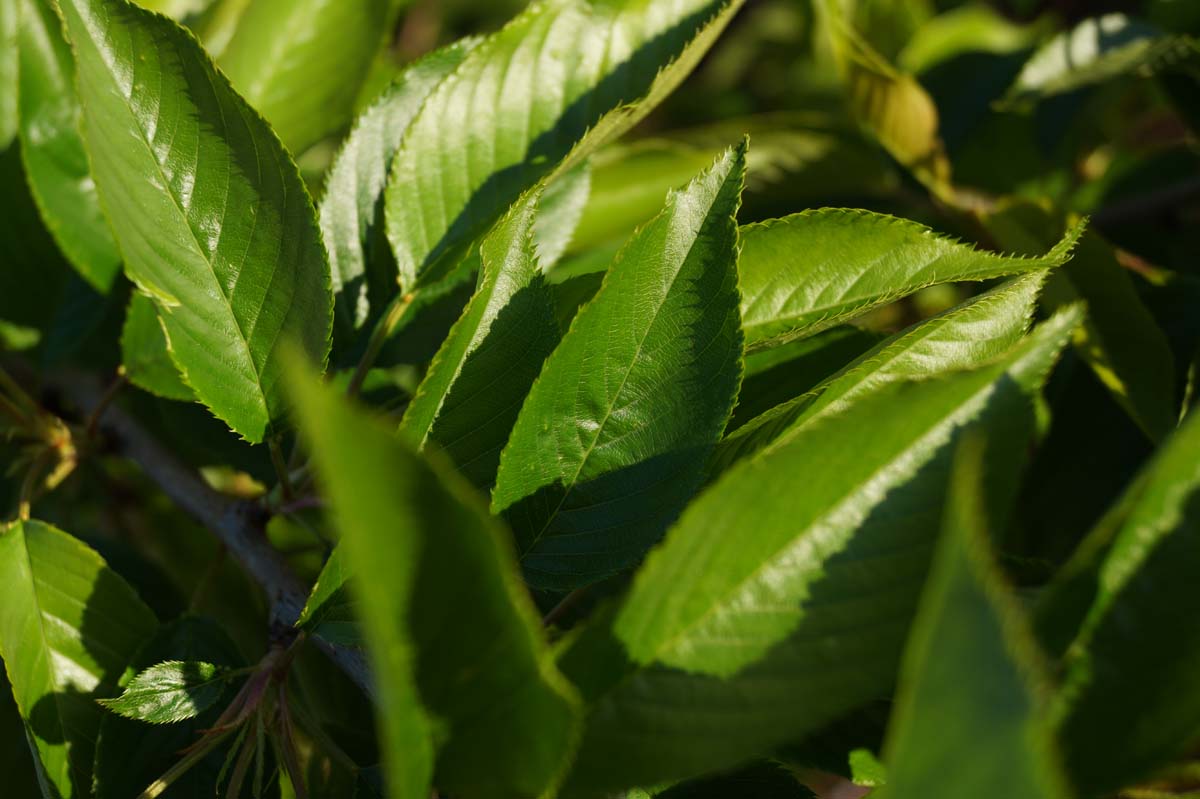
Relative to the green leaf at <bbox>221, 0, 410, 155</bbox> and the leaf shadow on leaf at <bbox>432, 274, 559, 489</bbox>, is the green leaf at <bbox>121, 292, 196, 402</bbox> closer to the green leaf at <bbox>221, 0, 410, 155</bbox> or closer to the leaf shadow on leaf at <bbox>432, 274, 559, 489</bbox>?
the green leaf at <bbox>221, 0, 410, 155</bbox>

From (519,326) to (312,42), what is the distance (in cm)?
57

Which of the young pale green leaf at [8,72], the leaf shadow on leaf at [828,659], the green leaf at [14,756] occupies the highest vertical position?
the young pale green leaf at [8,72]

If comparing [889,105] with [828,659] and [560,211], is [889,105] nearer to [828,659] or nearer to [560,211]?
[560,211]

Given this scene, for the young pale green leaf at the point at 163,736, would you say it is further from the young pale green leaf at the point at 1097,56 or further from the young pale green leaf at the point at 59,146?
the young pale green leaf at the point at 1097,56

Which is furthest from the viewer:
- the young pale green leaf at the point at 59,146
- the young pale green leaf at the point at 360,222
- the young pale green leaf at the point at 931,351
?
the young pale green leaf at the point at 59,146

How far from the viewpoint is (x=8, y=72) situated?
107cm

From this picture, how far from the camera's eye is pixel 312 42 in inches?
39.3

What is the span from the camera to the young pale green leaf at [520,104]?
2.53 ft

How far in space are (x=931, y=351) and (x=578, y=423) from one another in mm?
209

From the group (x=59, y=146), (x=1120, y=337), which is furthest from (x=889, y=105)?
(x=59, y=146)

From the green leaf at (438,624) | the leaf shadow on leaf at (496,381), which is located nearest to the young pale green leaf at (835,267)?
the leaf shadow on leaf at (496,381)

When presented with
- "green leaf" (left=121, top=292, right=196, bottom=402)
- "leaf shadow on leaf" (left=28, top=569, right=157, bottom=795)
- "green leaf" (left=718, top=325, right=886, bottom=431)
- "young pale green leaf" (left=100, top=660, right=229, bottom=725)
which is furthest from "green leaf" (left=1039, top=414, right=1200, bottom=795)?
"green leaf" (left=121, top=292, right=196, bottom=402)

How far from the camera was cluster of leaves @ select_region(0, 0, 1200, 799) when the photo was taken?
1.39 feet

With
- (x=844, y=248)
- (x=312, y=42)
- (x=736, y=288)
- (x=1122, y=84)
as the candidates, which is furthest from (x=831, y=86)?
(x=736, y=288)
